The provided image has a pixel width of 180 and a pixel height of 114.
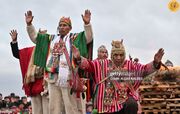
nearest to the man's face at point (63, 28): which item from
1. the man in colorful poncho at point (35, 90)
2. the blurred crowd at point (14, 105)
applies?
the man in colorful poncho at point (35, 90)

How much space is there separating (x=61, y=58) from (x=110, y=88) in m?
1.14

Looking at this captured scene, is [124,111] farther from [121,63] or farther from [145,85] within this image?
[145,85]

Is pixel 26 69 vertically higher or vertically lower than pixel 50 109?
higher

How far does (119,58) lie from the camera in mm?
6613

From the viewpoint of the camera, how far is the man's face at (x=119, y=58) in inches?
260

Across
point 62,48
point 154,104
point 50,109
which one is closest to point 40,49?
point 62,48

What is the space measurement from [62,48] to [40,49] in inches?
19.6

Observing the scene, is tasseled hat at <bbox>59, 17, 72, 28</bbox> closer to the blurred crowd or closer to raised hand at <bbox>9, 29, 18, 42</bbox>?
raised hand at <bbox>9, 29, 18, 42</bbox>

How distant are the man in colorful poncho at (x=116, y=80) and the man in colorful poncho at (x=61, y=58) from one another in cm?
70

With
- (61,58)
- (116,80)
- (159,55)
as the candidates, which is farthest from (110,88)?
(61,58)

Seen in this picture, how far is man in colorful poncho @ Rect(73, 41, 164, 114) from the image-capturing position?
6605mm

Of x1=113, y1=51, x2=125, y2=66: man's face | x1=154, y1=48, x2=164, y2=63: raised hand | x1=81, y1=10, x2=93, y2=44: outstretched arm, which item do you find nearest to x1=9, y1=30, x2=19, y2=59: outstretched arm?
x1=81, y1=10, x2=93, y2=44: outstretched arm

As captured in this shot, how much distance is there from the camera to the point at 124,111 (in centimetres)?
659

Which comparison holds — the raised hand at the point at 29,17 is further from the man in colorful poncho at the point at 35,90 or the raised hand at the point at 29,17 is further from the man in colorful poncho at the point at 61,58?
the man in colorful poncho at the point at 35,90
